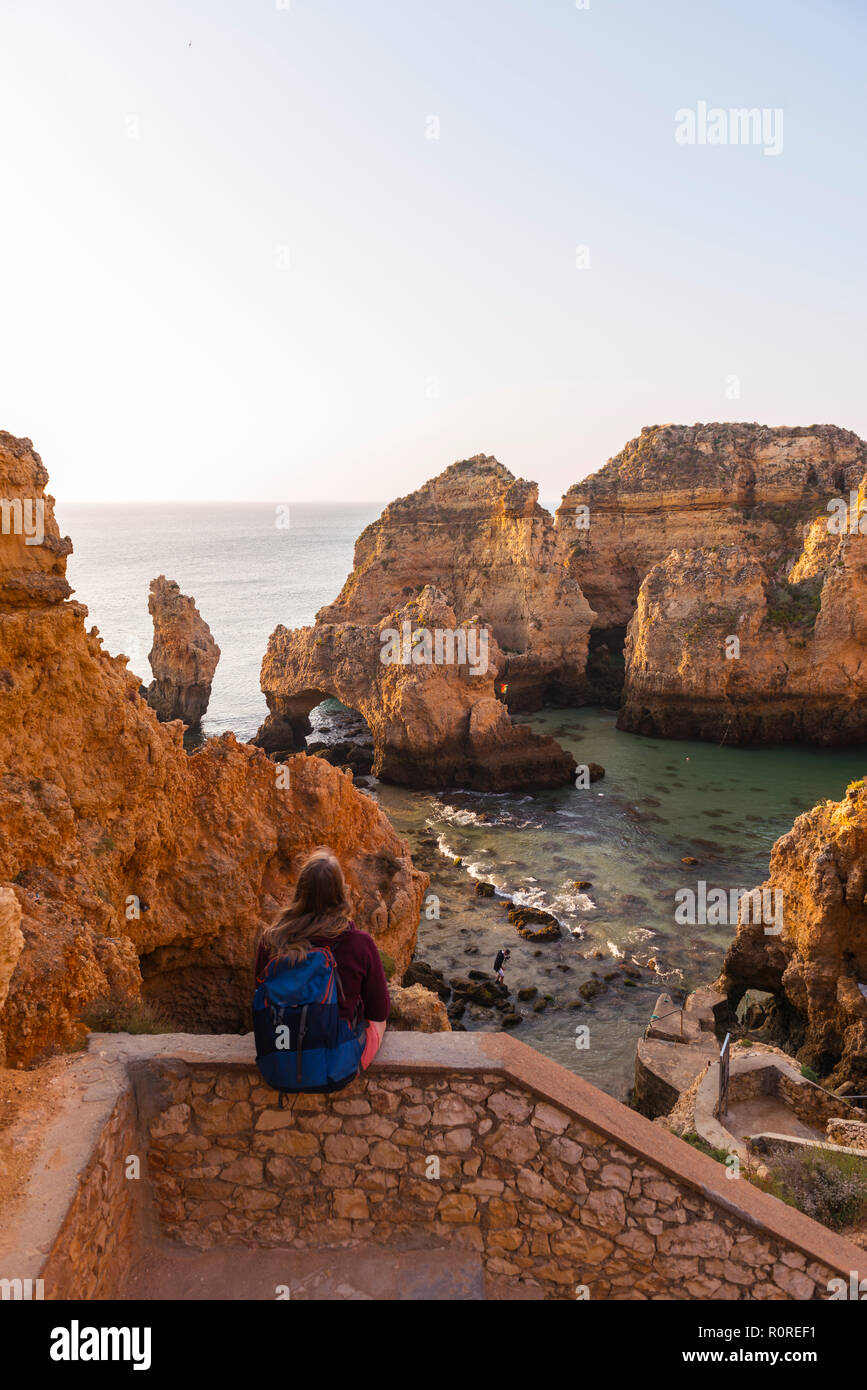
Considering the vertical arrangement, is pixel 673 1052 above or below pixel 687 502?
below

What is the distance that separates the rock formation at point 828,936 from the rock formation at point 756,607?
68.2 feet

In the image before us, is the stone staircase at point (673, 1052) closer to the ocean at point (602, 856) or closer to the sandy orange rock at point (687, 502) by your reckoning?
the ocean at point (602, 856)

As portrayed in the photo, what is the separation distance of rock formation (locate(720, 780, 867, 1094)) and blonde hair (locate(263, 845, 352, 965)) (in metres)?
10.1

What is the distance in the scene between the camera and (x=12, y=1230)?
3.65 m

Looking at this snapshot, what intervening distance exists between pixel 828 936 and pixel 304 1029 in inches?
414

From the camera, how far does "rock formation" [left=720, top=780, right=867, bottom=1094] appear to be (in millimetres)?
11633

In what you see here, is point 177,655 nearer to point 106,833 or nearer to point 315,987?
point 106,833

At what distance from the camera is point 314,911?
433 centimetres

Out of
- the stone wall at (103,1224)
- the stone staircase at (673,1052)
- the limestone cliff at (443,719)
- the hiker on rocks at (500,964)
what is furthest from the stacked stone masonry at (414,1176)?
the limestone cliff at (443,719)

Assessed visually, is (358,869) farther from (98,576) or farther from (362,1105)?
(98,576)

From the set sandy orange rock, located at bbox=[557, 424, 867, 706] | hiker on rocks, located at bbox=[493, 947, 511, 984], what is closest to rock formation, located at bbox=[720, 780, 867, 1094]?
hiker on rocks, located at bbox=[493, 947, 511, 984]

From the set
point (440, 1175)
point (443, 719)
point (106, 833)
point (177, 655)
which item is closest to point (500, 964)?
point (106, 833)

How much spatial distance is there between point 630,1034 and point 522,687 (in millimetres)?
25491
